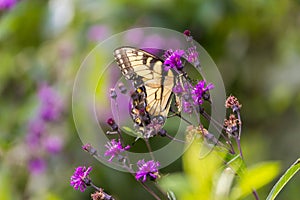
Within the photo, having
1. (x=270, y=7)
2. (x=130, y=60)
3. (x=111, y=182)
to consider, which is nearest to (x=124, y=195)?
(x=111, y=182)

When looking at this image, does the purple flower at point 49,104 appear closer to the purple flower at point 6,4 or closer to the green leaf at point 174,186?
the purple flower at point 6,4

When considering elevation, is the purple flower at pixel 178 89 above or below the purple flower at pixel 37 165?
above

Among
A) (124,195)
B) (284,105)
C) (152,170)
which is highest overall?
(152,170)

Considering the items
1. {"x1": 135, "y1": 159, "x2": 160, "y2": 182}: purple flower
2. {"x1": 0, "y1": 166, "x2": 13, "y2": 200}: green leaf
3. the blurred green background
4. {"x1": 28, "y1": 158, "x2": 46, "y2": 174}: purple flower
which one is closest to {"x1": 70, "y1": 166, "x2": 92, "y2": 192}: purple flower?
{"x1": 135, "y1": 159, "x2": 160, "y2": 182}: purple flower

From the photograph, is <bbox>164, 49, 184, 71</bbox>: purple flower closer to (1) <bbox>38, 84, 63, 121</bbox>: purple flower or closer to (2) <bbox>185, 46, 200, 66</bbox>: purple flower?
(2) <bbox>185, 46, 200, 66</bbox>: purple flower

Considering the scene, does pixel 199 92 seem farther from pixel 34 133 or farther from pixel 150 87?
pixel 34 133

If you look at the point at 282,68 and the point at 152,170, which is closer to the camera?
the point at 152,170

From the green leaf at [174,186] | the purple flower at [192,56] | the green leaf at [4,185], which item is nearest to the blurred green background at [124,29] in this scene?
the green leaf at [4,185]

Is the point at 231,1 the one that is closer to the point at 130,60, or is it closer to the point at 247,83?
the point at 247,83
